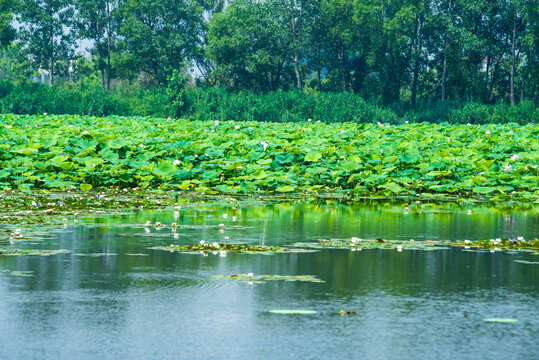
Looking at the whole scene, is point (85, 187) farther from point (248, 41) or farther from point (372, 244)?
point (248, 41)

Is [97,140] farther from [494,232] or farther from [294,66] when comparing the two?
[294,66]

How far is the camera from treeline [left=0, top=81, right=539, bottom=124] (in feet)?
130

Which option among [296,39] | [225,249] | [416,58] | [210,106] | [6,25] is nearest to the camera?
[225,249]

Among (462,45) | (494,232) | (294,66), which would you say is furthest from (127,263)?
(294,66)

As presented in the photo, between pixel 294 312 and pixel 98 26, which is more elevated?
pixel 98 26

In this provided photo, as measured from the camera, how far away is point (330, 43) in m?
59.8

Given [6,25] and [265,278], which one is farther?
[6,25]

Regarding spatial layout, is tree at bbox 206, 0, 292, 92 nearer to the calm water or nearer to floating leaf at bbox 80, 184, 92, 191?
floating leaf at bbox 80, 184, 92, 191

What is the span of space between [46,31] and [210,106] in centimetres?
3279

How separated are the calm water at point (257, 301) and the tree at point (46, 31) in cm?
6363

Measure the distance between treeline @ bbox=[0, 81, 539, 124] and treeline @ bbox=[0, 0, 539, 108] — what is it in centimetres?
553

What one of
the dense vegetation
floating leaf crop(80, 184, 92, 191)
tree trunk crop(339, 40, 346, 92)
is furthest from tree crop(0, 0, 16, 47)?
floating leaf crop(80, 184, 92, 191)

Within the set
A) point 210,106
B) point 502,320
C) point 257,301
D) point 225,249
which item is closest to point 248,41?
point 210,106

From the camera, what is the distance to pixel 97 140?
1452cm
